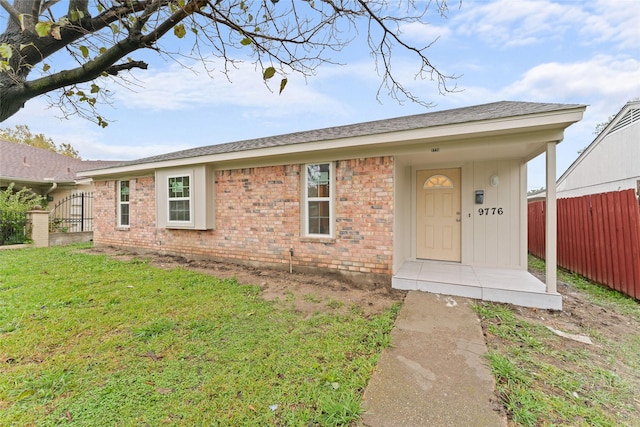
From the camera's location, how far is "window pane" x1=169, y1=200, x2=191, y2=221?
22.2ft

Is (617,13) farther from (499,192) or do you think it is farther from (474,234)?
(474,234)

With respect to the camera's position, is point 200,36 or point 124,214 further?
point 124,214

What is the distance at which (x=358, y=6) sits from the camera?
283 centimetres

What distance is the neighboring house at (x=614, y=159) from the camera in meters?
8.79

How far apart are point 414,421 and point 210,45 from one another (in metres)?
3.80

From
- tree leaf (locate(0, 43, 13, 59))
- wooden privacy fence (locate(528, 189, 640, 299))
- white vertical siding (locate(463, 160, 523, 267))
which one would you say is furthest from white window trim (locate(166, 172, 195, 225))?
wooden privacy fence (locate(528, 189, 640, 299))

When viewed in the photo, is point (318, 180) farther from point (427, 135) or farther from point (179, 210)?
point (179, 210)

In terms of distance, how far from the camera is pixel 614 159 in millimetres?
9781

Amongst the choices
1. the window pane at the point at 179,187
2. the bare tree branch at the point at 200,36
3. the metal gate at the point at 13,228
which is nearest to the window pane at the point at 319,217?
the bare tree branch at the point at 200,36

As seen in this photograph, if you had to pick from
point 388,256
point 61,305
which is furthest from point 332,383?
point 61,305

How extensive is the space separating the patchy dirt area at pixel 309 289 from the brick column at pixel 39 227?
230 inches

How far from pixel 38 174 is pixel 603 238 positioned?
19691 millimetres

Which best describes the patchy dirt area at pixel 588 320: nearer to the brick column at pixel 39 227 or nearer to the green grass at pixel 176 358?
the green grass at pixel 176 358

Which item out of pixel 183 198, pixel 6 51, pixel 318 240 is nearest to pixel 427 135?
pixel 318 240
